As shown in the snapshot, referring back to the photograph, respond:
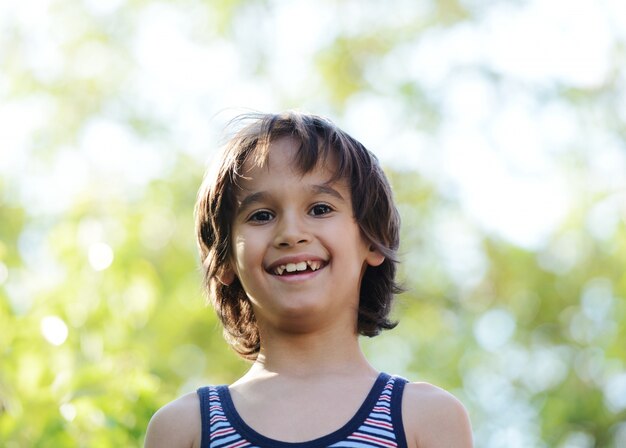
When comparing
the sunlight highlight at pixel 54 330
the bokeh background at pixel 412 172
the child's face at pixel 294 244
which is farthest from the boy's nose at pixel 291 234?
the bokeh background at pixel 412 172

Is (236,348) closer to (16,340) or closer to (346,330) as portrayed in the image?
(346,330)

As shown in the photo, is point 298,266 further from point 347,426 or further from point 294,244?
point 347,426

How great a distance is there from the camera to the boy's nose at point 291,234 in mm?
2525

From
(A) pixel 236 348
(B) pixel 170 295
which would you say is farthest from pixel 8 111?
(A) pixel 236 348

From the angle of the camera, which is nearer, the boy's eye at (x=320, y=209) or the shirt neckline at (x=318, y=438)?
the shirt neckline at (x=318, y=438)

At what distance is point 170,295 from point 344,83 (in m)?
3.53

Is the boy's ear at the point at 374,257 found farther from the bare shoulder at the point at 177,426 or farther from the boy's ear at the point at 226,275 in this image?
the bare shoulder at the point at 177,426

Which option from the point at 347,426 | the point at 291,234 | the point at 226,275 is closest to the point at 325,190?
the point at 291,234

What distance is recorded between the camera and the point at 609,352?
1116cm

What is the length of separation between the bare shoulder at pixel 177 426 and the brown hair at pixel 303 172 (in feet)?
1.15

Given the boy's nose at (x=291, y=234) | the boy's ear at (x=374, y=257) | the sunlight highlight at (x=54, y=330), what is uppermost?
the boy's nose at (x=291, y=234)

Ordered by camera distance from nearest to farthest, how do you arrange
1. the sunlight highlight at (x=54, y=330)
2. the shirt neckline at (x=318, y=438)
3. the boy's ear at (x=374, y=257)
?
the shirt neckline at (x=318, y=438)
the boy's ear at (x=374, y=257)
the sunlight highlight at (x=54, y=330)

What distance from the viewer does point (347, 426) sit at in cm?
241

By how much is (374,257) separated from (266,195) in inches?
12.9
